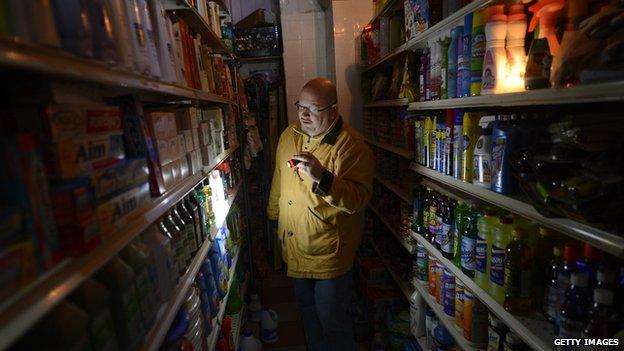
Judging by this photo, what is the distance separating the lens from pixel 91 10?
818mm

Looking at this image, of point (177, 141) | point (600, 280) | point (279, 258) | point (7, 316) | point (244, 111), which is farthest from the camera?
Result: point (279, 258)

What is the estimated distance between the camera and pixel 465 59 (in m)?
1.62

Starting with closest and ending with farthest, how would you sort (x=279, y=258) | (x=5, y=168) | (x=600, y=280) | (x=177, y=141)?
(x=5, y=168) < (x=600, y=280) < (x=177, y=141) < (x=279, y=258)

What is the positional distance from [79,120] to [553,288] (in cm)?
155

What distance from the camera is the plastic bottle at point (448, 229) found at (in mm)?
1914

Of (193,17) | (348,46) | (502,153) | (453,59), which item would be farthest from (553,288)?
(348,46)

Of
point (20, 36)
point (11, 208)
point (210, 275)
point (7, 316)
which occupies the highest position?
point (20, 36)

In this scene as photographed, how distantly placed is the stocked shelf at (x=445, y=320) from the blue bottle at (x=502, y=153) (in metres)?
0.83

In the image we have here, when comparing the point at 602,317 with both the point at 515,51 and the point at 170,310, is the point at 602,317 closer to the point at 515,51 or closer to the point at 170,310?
the point at 515,51

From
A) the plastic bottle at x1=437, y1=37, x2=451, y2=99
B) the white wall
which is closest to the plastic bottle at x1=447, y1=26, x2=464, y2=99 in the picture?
the plastic bottle at x1=437, y1=37, x2=451, y2=99

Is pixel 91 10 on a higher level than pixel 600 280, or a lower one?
higher

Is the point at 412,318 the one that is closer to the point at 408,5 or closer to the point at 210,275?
the point at 210,275

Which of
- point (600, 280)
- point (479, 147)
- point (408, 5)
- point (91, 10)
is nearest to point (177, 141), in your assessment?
point (91, 10)

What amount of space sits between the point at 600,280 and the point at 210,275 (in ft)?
5.41
